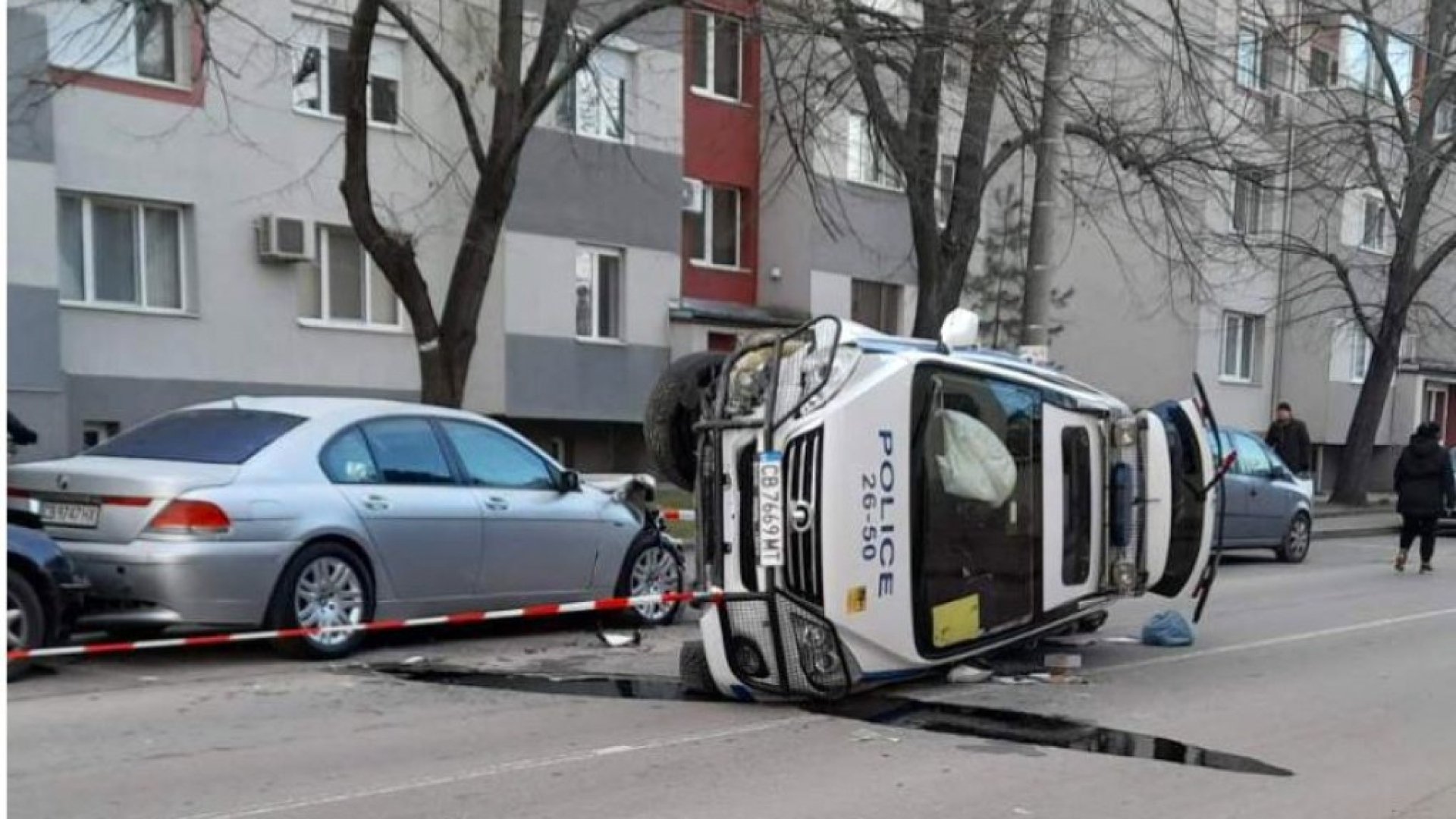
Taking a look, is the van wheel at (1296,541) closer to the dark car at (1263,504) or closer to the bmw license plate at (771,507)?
the dark car at (1263,504)

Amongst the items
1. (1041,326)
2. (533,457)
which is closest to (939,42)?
(1041,326)

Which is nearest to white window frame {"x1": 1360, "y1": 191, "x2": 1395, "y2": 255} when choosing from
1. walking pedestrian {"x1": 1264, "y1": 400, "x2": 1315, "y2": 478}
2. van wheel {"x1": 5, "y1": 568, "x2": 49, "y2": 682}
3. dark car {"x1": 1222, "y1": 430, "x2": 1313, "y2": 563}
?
walking pedestrian {"x1": 1264, "y1": 400, "x2": 1315, "y2": 478}

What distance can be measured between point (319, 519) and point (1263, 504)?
12246 millimetres

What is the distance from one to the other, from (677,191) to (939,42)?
33.1 feet

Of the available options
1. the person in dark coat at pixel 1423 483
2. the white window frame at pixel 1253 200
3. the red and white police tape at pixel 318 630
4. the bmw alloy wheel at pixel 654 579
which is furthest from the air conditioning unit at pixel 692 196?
the red and white police tape at pixel 318 630

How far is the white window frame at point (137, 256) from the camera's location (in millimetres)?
16562

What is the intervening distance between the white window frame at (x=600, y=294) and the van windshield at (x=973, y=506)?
1416cm

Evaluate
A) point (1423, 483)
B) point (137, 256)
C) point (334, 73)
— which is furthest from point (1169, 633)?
point (334, 73)

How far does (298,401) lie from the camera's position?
921cm

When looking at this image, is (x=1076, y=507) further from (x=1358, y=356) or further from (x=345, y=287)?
(x=1358, y=356)

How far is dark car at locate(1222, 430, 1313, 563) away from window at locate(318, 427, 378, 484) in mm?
10751

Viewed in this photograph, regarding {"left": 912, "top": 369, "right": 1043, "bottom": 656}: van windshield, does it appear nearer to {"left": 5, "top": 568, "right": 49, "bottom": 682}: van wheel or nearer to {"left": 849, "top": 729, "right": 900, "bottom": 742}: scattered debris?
{"left": 849, "top": 729, "right": 900, "bottom": 742}: scattered debris

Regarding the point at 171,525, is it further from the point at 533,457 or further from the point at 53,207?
the point at 53,207

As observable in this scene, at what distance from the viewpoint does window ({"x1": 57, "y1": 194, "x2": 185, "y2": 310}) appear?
54.2 ft
